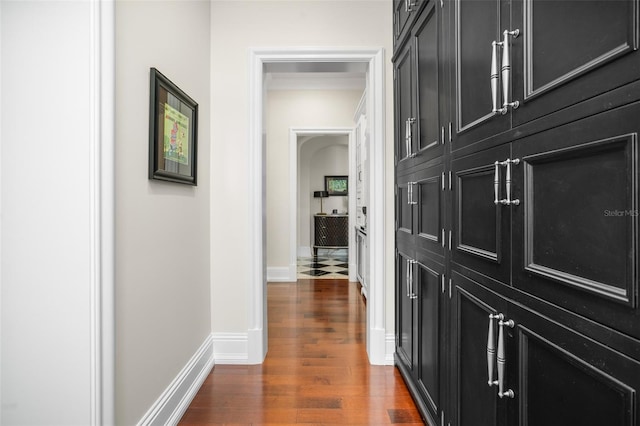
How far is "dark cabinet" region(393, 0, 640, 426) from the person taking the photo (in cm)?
70

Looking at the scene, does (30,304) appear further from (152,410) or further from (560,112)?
(560,112)

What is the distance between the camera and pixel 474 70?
4.16 feet

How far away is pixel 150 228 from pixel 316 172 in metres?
7.09

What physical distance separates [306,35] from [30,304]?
2.27 m

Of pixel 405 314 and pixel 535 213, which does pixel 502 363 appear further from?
pixel 405 314

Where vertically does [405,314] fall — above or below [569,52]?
below

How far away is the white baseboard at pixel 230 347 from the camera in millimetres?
2635

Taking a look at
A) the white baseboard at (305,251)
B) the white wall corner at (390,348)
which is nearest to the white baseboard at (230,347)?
the white wall corner at (390,348)

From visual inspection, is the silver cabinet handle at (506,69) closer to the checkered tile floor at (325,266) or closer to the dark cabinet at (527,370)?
the dark cabinet at (527,370)

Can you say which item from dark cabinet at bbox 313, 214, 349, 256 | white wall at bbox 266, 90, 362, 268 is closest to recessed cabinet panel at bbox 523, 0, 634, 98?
white wall at bbox 266, 90, 362, 268

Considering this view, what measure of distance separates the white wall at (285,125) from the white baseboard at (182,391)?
8.93 ft

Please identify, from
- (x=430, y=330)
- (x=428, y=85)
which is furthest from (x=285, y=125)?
(x=430, y=330)

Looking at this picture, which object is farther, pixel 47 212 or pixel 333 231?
pixel 333 231

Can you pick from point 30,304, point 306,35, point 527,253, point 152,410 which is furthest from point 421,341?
point 306,35
